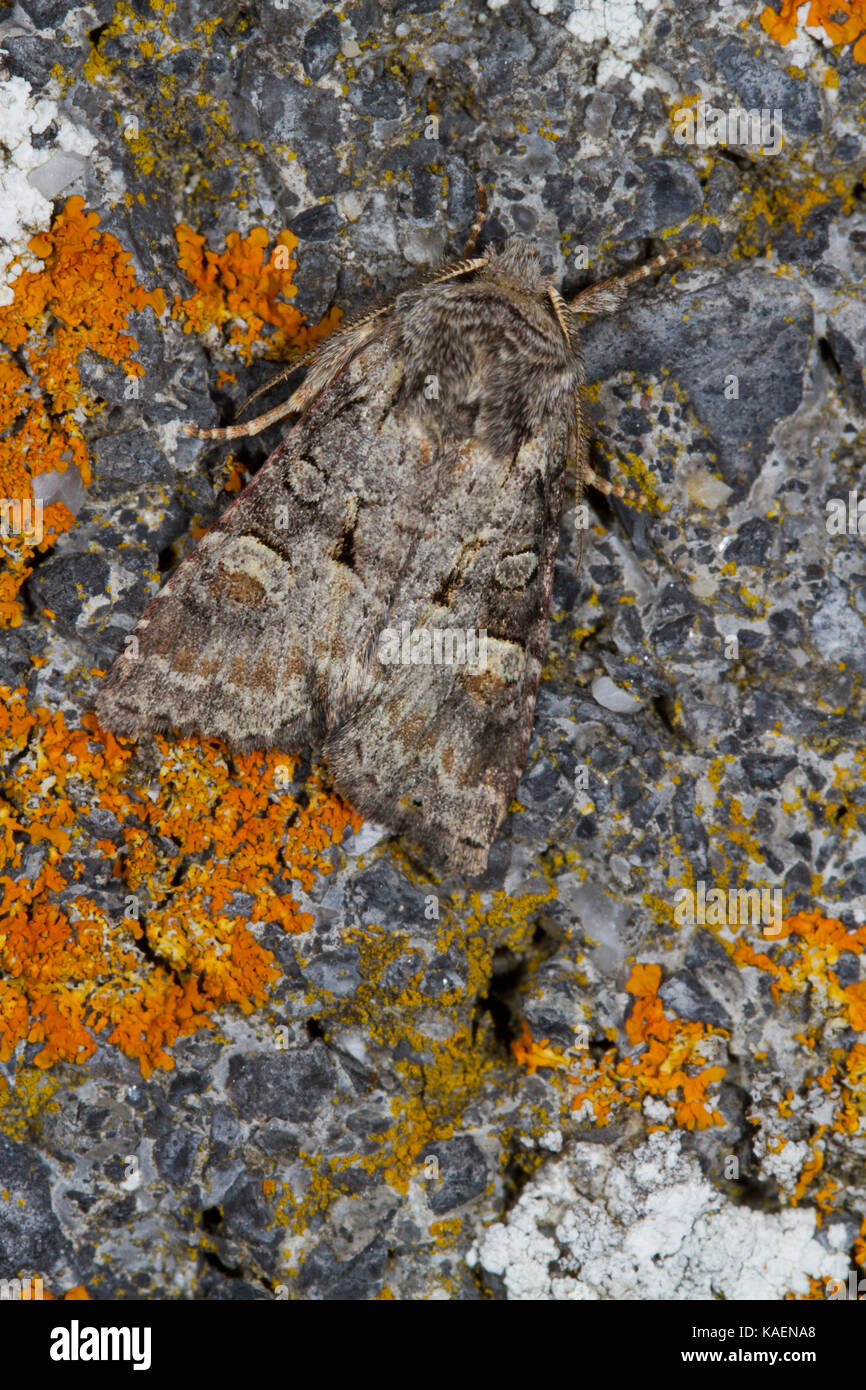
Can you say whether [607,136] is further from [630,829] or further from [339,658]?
[630,829]

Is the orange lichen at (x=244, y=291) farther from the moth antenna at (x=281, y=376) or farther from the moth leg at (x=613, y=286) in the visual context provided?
the moth leg at (x=613, y=286)

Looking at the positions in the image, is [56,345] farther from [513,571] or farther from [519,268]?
[513,571]

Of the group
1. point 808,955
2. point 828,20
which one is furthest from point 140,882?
point 828,20

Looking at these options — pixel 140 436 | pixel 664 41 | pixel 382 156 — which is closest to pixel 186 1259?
pixel 140 436

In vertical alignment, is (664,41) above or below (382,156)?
above

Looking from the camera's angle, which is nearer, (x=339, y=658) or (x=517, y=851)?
(x=339, y=658)

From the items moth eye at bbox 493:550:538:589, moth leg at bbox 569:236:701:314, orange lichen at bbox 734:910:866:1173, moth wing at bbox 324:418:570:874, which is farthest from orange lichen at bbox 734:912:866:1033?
moth leg at bbox 569:236:701:314
